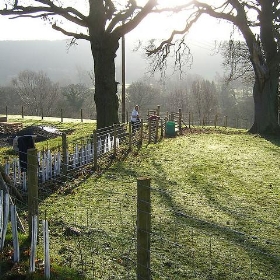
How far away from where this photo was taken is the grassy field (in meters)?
6.03

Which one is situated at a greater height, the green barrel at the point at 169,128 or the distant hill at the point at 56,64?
the distant hill at the point at 56,64

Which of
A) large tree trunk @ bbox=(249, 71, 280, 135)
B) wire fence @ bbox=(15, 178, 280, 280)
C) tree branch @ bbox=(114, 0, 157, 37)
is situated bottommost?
wire fence @ bbox=(15, 178, 280, 280)

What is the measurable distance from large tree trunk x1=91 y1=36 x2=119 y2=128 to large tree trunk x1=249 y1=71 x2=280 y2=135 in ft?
30.1

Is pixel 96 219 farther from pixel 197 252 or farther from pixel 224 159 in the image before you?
pixel 224 159

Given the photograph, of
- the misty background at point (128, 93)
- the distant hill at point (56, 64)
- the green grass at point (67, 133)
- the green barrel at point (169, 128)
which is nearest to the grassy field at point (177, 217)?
the green grass at point (67, 133)

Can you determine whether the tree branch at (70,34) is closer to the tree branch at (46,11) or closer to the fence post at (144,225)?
the tree branch at (46,11)

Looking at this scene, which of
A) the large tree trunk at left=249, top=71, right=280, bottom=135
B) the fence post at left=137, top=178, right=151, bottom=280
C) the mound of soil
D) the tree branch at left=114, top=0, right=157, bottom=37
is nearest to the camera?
the fence post at left=137, top=178, right=151, bottom=280

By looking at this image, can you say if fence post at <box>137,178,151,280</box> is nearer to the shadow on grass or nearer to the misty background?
the shadow on grass

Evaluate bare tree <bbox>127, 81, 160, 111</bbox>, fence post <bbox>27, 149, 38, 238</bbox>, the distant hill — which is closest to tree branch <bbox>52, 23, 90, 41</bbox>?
fence post <bbox>27, 149, 38, 238</bbox>

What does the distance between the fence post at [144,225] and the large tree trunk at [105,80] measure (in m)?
13.6

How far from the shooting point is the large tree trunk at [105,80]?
1741 centimetres

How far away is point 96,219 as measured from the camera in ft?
25.9

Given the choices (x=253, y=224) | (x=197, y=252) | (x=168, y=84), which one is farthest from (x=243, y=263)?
(x=168, y=84)

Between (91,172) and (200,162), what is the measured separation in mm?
3950
